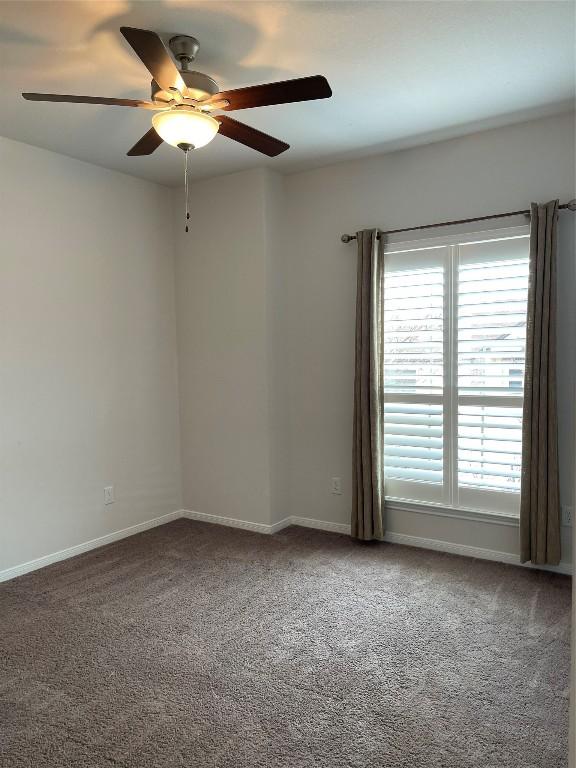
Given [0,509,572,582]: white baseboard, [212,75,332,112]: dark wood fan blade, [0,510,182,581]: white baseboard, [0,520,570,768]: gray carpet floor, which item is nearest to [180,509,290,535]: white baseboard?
[0,509,572,582]: white baseboard

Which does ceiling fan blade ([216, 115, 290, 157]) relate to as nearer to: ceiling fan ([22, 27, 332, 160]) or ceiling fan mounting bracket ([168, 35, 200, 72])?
ceiling fan ([22, 27, 332, 160])

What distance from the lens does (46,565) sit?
384 cm

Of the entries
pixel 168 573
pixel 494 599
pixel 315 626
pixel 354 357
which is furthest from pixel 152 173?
pixel 494 599

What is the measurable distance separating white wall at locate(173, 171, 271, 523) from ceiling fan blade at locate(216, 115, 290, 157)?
145cm

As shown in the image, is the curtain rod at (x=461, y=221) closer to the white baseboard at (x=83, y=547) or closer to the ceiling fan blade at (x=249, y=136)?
the ceiling fan blade at (x=249, y=136)

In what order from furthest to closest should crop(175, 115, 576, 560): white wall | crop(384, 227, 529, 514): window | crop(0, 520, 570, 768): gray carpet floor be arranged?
crop(175, 115, 576, 560): white wall → crop(384, 227, 529, 514): window → crop(0, 520, 570, 768): gray carpet floor

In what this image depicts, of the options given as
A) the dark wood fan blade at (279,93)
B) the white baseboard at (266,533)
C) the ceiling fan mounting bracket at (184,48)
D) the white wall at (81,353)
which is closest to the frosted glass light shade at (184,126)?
the dark wood fan blade at (279,93)

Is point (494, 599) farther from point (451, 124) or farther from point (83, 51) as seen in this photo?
point (83, 51)

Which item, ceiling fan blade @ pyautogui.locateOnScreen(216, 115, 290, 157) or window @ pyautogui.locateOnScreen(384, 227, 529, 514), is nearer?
ceiling fan blade @ pyautogui.locateOnScreen(216, 115, 290, 157)

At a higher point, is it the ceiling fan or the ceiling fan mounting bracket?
the ceiling fan mounting bracket

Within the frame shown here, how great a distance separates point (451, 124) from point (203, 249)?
6.80 feet

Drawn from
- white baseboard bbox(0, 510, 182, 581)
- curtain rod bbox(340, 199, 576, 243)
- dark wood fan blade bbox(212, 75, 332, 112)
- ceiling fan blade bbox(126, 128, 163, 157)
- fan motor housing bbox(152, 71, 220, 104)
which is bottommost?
white baseboard bbox(0, 510, 182, 581)

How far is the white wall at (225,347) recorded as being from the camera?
14.4ft

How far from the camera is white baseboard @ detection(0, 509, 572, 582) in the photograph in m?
3.70
